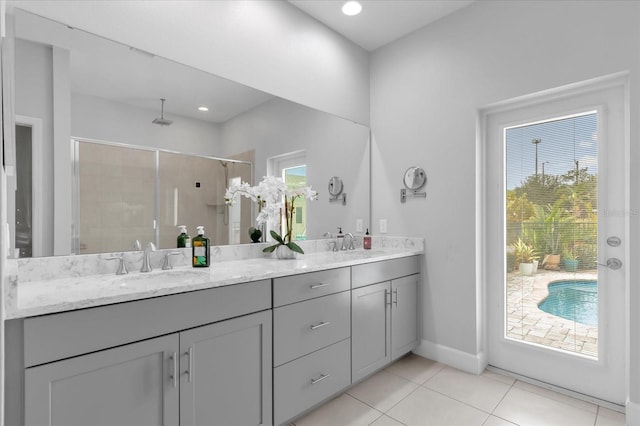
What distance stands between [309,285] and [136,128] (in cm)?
127

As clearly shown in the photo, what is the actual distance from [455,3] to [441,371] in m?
2.75

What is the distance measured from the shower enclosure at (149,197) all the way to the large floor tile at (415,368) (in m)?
1.52

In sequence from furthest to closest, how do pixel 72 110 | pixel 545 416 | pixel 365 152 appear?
1. pixel 365 152
2. pixel 545 416
3. pixel 72 110

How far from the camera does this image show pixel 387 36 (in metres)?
2.83

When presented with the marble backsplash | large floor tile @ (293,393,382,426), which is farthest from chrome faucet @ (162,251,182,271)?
large floor tile @ (293,393,382,426)

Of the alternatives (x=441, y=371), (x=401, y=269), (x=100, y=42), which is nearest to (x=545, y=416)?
(x=441, y=371)

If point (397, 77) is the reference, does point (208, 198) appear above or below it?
below

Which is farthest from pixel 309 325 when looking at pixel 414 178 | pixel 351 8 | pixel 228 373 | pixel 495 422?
pixel 351 8

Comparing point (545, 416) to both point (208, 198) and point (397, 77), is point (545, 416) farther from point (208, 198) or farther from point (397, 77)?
point (397, 77)

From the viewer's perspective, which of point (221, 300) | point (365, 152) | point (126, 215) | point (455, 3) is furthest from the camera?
point (365, 152)

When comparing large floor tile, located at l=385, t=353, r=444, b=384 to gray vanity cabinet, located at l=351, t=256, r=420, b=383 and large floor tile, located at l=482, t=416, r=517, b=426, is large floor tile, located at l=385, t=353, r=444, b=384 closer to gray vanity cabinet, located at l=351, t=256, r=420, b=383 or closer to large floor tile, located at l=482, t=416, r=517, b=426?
gray vanity cabinet, located at l=351, t=256, r=420, b=383

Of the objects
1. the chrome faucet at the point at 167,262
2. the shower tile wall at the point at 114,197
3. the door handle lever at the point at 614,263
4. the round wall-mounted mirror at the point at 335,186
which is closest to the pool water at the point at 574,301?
the door handle lever at the point at 614,263

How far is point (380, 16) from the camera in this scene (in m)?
2.56

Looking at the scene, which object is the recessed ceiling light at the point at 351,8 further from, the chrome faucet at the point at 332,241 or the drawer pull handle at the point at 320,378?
the drawer pull handle at the point at 320,378
